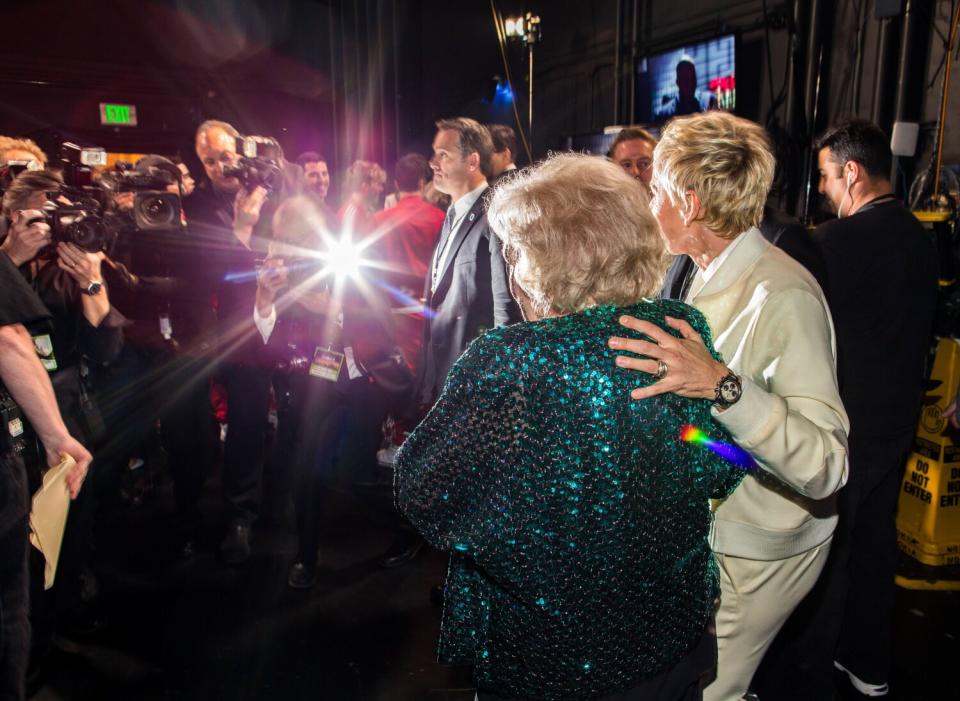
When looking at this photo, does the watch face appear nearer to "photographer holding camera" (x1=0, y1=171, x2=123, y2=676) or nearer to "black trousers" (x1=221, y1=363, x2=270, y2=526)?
"photographer holding camera" (x1=0, y1=171, x2=123, y2=676)

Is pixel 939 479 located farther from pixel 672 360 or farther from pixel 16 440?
pixel 16 440

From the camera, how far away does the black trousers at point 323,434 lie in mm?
2961

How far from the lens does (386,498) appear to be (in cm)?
336

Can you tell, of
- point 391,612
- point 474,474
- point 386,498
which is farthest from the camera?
point 386,498

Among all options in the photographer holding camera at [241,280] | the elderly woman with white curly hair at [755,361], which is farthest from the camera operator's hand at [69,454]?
the elderly woman with white curly hair at [755,361]

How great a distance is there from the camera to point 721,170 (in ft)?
4.92

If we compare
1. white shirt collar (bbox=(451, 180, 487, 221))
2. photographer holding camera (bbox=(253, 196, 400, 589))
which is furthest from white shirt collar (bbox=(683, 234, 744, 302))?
photographer holding camera (bbox=(253, 196, 400, 589))

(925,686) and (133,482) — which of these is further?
(133,482)

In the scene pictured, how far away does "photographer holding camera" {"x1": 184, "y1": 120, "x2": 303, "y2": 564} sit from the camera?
10.3 feet

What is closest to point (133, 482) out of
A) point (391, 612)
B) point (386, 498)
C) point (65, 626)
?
point (65, 626)

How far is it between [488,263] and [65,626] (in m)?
2.16

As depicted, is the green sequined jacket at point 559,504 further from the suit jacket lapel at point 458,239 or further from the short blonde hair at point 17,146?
the short blonde hair at point 17,146

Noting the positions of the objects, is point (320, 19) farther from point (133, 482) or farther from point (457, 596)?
point (457, 596)

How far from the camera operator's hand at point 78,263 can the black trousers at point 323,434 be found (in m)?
0.87
